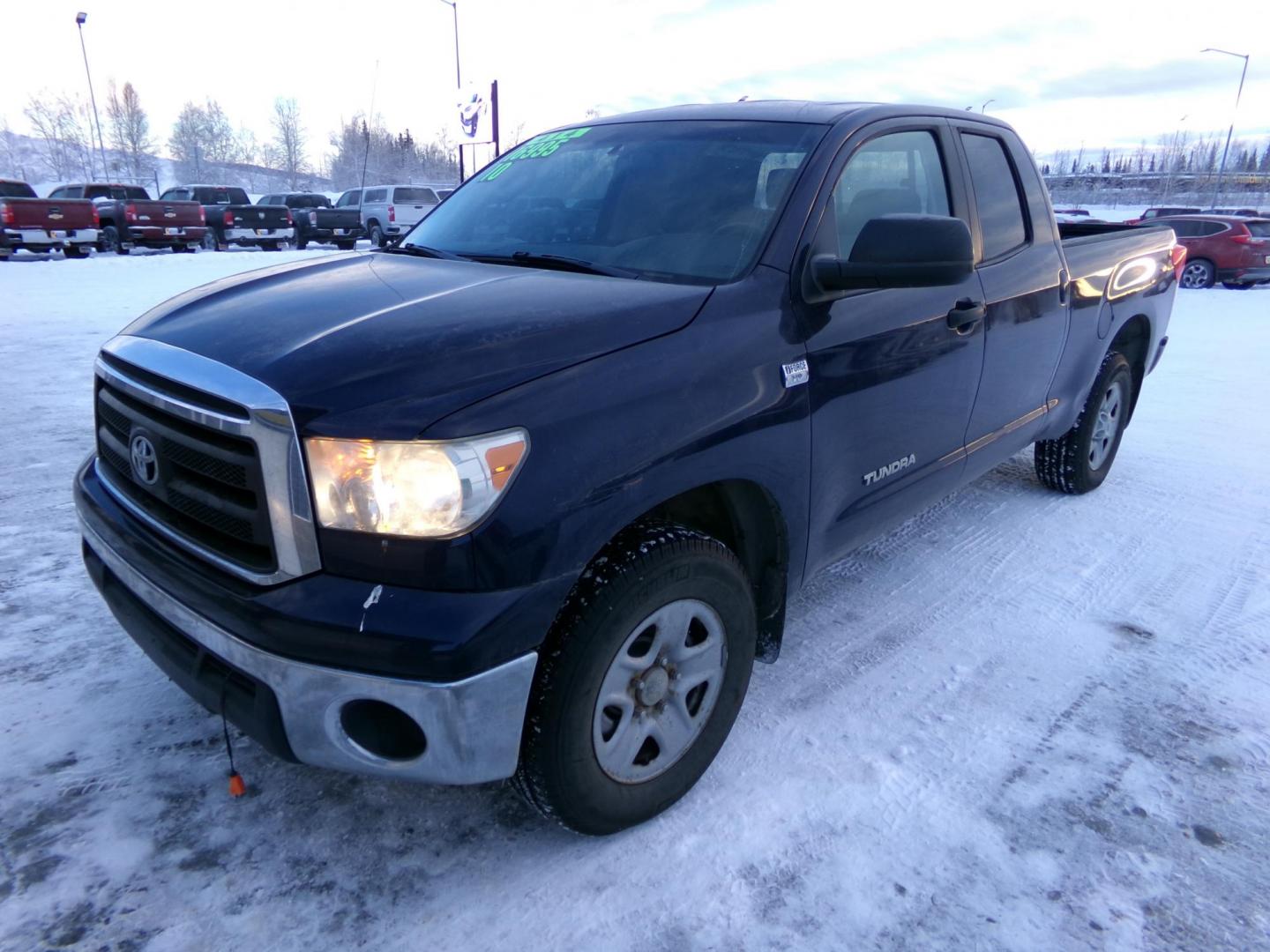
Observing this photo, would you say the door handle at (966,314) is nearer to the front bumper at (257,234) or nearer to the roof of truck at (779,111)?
the roof of truck at (779,111)

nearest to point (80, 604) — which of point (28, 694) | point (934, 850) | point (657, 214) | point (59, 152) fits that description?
point (28, 694)

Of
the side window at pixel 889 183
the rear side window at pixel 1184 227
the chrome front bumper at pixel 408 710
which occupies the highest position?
the side window at pixel 889 183

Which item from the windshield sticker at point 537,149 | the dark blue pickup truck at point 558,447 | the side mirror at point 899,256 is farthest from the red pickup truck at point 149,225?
the side mirror at point 899,256

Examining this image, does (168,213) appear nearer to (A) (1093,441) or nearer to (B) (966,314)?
(A) (1093,441)

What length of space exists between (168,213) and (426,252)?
19705 mm

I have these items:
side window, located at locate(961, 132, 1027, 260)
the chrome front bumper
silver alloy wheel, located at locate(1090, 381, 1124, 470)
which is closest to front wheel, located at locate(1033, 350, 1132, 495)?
silver alloy wheel, located at locate(1090, 381, 1124, 470)

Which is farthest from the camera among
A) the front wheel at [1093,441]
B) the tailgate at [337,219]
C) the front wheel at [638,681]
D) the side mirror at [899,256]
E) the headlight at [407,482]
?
the tailgate at [337,219]

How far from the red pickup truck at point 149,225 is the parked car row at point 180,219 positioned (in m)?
0.02

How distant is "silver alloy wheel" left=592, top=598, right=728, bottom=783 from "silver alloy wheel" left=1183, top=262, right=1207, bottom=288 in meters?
18.8

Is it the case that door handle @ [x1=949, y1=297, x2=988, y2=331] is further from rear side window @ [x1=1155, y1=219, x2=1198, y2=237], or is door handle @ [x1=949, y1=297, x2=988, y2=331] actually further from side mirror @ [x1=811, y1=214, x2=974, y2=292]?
rear side window @ [x1=1155, y1=219, x2=1198, y2=237]

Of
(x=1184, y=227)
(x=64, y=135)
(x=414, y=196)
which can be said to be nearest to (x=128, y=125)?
(x=64, y=135)

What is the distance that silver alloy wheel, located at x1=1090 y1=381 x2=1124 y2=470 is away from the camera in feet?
15.9

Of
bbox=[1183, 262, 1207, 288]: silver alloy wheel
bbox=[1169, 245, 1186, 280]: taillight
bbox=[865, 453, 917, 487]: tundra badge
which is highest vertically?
bbox=[1169, 245, 1186, 280]: taillight

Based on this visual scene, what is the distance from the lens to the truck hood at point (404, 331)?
1828 mm
